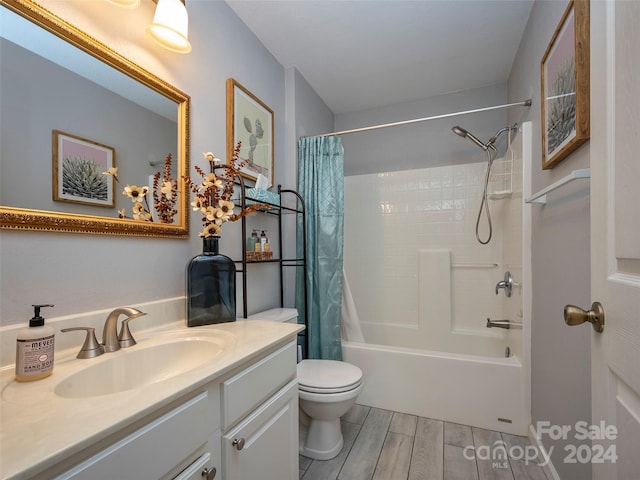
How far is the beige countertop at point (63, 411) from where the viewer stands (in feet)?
1.44

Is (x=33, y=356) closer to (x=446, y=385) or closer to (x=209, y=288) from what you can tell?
(x=209, y=288)

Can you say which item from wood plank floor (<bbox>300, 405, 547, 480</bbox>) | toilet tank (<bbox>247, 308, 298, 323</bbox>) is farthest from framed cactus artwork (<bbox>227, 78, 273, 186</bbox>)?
wood plank floor (<bbox>300, 405, 547, 480</bbox>)

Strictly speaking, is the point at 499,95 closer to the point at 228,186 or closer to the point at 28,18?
the point at 228,186

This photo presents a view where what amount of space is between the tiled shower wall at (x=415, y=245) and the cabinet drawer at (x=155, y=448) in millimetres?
2228

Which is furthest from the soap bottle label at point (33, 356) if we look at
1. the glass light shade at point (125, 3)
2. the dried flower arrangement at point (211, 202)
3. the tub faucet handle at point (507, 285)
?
the tub faucet handle at point (507, 285)

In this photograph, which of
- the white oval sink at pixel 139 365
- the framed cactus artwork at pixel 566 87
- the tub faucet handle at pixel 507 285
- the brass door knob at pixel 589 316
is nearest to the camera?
the brass door knob at pixel 589 316

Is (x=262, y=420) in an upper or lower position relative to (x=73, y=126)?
lower

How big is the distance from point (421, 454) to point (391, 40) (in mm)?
2476

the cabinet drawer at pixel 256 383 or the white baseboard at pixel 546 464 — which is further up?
the cabinet drawer at pixel 256 383

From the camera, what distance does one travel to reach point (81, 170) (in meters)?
0.95

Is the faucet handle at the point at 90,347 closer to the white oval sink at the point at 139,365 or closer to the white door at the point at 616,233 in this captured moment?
the white oval sink at the point at 139,365

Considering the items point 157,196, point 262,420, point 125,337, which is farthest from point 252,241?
point 262,420

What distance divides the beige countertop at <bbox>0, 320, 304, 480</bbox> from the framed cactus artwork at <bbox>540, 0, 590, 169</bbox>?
1.41 metres

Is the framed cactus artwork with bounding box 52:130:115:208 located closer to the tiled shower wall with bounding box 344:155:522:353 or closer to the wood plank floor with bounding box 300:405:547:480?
the wood plank floor with bounding box 300:405:547:480
